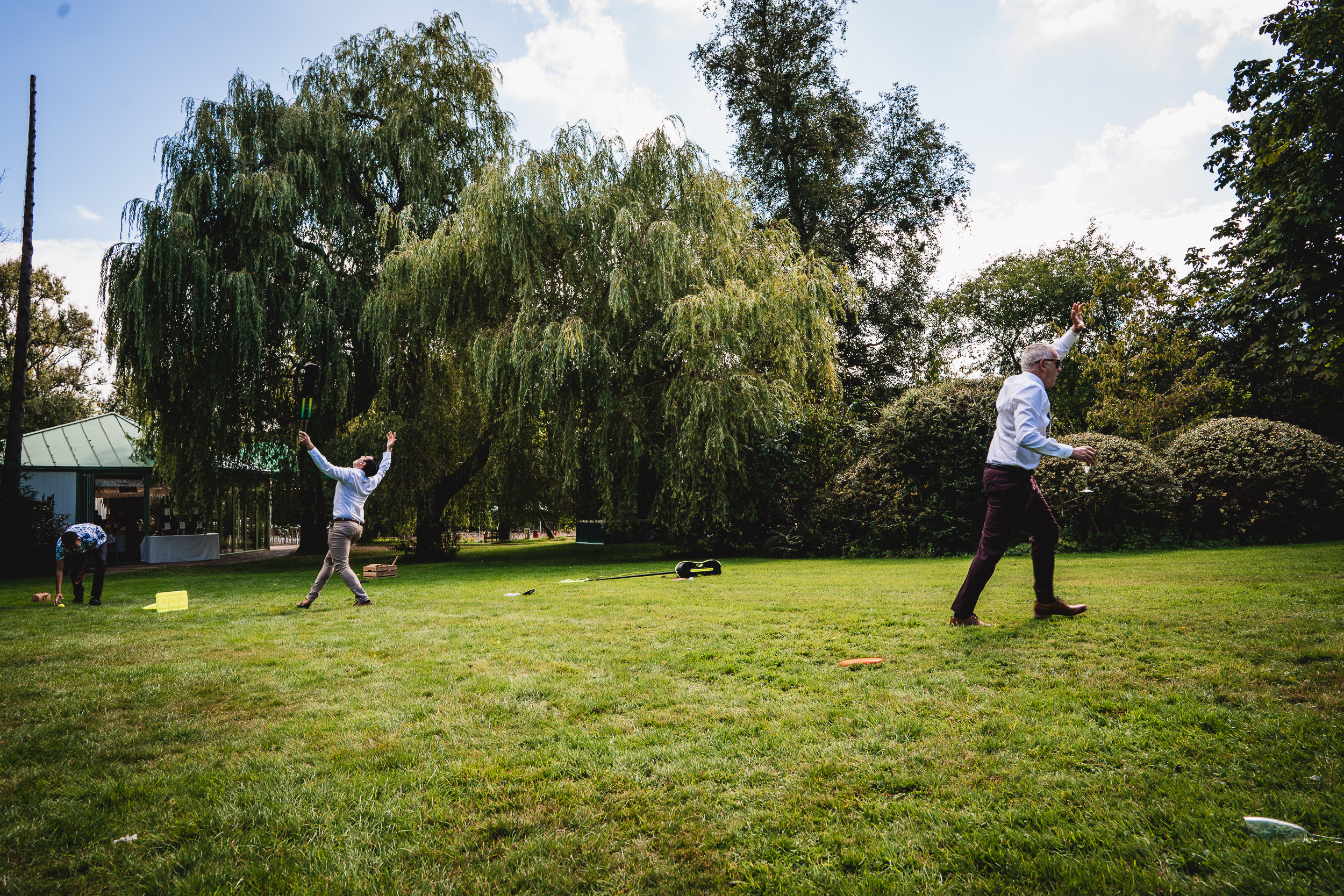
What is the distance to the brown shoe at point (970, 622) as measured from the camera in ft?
17.2

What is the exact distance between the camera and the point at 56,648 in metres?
5.86

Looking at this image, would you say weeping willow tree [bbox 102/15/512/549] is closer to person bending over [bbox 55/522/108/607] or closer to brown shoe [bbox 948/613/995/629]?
person bending over [bbox 55/522/108/607]

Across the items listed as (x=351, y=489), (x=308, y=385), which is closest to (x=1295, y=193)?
(x=351, y=489)

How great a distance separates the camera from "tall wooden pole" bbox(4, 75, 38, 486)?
51.6ft

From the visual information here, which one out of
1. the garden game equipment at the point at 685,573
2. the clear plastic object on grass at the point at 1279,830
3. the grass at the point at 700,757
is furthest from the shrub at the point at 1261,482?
the clear plastic object on grass at the point at 1279,830

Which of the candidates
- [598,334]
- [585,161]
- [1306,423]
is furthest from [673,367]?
[1306,423]

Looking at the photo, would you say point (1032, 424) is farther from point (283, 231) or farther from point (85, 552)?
point (283, 231)

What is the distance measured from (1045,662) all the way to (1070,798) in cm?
183

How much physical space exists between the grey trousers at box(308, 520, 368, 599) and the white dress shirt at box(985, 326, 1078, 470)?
278 inches

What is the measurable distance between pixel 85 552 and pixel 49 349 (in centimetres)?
2775

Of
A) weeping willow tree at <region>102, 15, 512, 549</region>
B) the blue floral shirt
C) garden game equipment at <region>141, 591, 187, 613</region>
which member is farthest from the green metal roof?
garden game equipment at <region>141, 591, 187, 613</region>

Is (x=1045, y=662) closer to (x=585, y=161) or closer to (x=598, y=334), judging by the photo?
(x=598, y=334)

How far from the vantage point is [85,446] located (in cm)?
1922

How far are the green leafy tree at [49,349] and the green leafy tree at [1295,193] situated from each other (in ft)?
121
